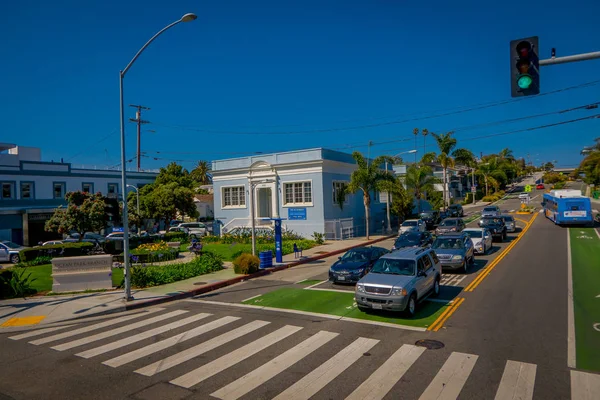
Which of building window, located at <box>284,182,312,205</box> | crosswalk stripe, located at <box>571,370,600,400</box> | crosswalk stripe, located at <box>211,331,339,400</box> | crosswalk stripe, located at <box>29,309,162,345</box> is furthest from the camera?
building window, located at <box>284,182,312,205</box>

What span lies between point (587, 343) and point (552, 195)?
3753 cm

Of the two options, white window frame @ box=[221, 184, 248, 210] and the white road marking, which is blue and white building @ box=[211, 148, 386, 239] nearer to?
white window frame @ box=[221, 184, 248, 210]

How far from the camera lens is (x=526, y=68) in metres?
8.44

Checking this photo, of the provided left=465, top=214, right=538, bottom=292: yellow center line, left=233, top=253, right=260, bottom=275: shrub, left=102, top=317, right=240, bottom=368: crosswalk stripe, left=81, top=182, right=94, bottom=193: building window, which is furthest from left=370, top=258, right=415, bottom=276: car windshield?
left=81, top=182, right=94, bottom=193: building window

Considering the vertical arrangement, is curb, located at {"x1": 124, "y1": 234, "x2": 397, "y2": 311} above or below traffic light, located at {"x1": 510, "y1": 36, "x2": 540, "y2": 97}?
below

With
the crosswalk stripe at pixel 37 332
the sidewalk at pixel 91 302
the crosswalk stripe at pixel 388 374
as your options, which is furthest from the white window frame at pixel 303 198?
the crosswalk stripe at pixel 388 374

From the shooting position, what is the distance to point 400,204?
42688 millimetres

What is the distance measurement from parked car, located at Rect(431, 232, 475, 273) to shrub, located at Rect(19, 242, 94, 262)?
22.9 meters

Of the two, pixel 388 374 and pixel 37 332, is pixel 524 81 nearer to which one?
pixel 388 374

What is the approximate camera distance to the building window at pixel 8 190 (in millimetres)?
40406

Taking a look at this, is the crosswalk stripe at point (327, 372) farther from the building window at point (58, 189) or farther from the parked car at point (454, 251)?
the building window at point (58, 189)

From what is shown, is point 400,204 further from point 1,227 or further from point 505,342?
point 1,227

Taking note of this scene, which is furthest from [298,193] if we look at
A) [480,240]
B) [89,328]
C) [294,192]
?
[89,328]

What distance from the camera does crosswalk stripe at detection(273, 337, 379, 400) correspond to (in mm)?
7207
